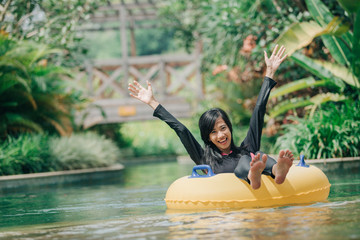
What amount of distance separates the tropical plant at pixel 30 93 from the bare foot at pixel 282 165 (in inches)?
269

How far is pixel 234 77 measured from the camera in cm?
1761

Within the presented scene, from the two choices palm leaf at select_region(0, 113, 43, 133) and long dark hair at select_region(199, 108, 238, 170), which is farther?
palm leaf at select_region(0, 113, 43, 133)

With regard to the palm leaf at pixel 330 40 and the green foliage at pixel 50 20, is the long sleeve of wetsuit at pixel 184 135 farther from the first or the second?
the green foliage at pixel 50 20

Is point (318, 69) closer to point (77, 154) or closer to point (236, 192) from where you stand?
point (77, 154)

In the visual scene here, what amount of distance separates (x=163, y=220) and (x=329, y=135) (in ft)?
18.3

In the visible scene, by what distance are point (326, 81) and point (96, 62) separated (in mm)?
11978

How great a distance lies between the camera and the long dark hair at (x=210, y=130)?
675 cm

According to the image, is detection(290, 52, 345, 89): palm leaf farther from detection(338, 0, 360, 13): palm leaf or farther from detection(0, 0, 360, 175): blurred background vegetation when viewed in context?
detection(338, 0, 360, 13): palm leaf

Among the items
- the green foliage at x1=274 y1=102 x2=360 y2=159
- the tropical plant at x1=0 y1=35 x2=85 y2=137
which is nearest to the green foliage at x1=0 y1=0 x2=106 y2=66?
the tropical plant at x1=0 y1=35 x2=85 y2=137

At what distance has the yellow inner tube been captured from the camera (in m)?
6.25

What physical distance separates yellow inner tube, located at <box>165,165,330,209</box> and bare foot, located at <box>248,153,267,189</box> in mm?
110

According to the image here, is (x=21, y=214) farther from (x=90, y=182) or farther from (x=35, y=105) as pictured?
(x=35, y=105)

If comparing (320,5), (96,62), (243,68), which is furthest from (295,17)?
(96,62)

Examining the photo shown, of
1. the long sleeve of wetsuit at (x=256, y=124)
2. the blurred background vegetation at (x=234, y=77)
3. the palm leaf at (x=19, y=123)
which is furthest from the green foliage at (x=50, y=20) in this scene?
the long sleeve of wetsuit at (x=256, y=124)
